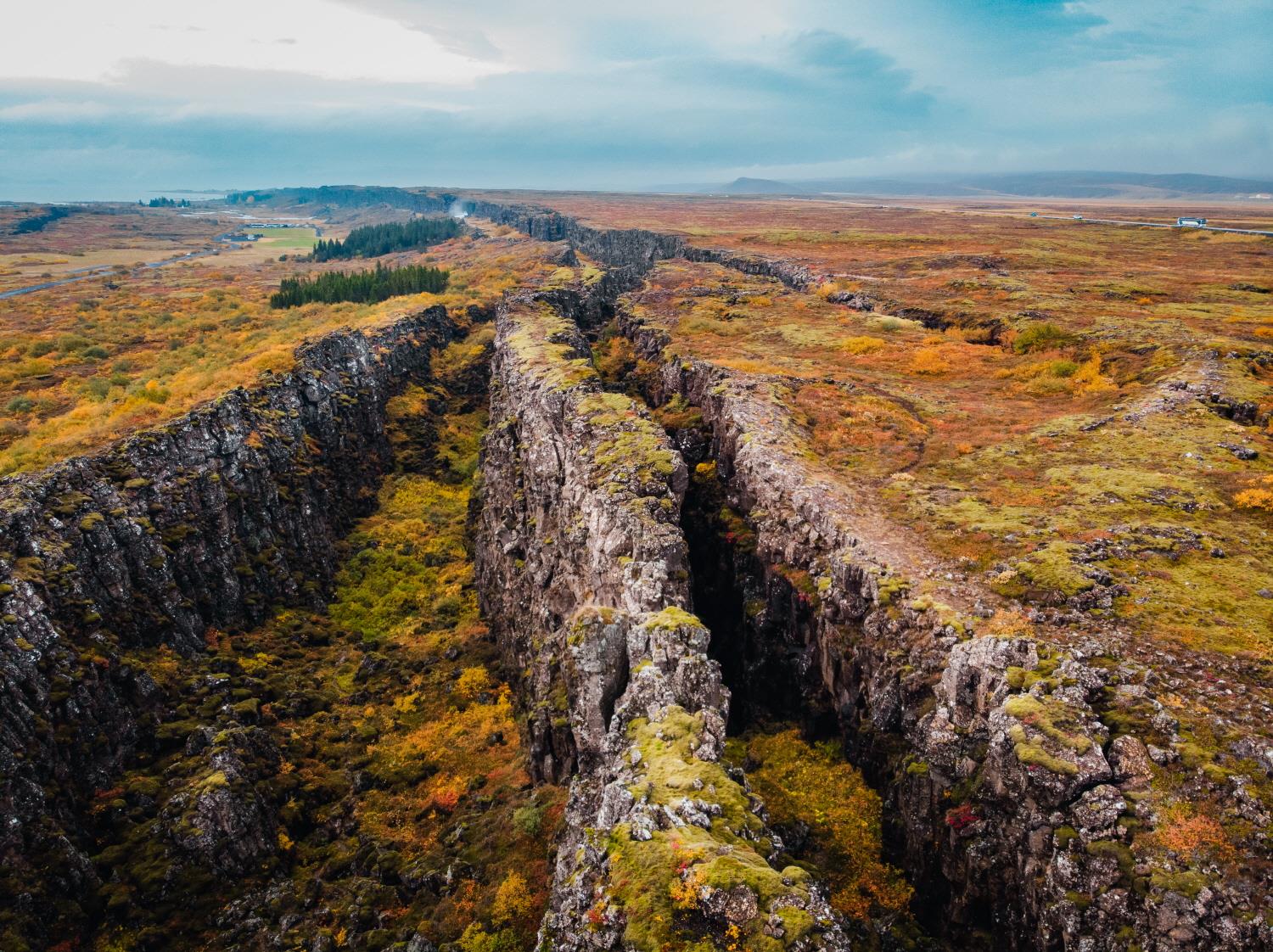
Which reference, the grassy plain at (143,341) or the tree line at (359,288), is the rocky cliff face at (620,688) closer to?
the grassy plain at (143,341)

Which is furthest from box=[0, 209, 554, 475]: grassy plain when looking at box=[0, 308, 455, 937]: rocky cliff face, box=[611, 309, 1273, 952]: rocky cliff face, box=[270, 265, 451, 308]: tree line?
box=[611, 309, 1273, 952]: rocky cliff face

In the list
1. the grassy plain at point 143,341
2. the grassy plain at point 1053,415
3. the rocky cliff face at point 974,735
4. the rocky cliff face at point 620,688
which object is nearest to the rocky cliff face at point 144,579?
the grassy plain at point 143,341

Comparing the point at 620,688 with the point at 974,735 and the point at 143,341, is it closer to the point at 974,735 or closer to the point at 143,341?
the point at 974,735

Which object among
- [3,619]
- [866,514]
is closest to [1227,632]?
[866,514]

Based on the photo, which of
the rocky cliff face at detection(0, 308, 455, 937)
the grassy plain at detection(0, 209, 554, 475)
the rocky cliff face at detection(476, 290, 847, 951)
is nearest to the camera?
the rocky cliff face at detection(476, 290, 847, 951)

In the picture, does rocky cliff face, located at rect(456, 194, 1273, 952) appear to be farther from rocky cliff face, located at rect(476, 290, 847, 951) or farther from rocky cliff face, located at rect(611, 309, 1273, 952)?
rocky cliff face, located at rect(476, 290, 847, 951)

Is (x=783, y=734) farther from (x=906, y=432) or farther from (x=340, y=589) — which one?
(x=340, y=589)
